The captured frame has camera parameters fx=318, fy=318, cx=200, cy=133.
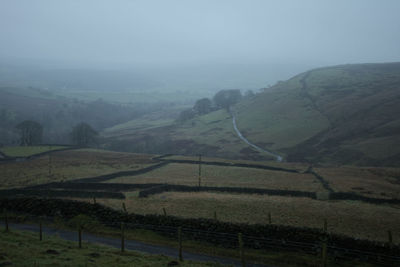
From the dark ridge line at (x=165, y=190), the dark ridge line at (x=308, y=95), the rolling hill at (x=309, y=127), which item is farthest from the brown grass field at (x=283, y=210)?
the dark ridge line at (x=308, y=95)

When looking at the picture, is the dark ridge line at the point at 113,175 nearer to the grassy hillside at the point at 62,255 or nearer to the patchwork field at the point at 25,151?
the grassy hillside at the point at 62,255

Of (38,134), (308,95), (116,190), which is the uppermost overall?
(308,95)

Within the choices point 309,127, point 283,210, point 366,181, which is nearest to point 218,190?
point 283,210

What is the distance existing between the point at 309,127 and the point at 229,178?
6387 centimetres

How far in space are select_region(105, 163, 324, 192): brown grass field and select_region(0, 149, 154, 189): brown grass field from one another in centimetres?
798

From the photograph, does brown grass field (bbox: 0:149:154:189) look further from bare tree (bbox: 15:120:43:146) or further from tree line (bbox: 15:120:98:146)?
bare tree (bbox: 15:120:43:146)

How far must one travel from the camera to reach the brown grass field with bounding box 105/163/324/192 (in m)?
50.1

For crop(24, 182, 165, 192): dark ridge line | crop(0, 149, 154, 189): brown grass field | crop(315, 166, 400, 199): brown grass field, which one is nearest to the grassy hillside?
crop(24, 182, 165, 192): dark ridge line

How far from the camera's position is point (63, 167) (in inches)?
2603

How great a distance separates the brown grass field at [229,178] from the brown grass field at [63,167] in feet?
26.2

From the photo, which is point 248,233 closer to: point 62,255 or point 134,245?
point 134,245

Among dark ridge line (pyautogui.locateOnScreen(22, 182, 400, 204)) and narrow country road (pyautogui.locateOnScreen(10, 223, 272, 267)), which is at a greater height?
narrow country road (pyautogui.locateOnScreen(10, 223, 272, 267))

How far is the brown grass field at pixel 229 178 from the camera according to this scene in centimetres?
5006

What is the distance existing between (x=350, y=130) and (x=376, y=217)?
75238 millimetres
